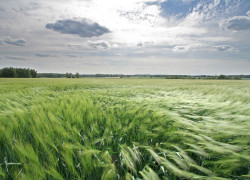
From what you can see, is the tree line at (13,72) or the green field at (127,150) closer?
the green field at (127,150)

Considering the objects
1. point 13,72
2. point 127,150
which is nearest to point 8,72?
point 13,72

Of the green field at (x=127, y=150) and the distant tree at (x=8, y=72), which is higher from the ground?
the distant tree at (x=8, y=72)

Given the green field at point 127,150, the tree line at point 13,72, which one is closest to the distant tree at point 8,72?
the tree line at point 13,72

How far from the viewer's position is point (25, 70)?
70.2 m

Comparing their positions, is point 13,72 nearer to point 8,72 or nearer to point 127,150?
point 8,72

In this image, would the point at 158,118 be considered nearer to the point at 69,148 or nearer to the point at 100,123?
the point at 100,123

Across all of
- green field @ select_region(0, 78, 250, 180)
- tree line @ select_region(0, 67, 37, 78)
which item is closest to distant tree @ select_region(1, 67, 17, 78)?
tree line @ select_region(0, 67, 37, 78)

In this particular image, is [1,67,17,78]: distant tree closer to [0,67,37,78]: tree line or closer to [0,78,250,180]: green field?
[0,67,37,78]: tree line

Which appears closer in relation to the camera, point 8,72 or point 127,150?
point 127,150

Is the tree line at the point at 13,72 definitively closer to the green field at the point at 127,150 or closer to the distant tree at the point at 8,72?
the distant tree at the point at 8,72

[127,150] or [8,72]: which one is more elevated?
[8,72]

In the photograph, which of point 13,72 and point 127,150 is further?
point 13,72

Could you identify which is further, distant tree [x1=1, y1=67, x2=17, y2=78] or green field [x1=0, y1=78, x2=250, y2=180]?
distant tree [x1=1, y1=67, x2=17, y2=78]

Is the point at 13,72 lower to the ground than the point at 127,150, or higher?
higher
